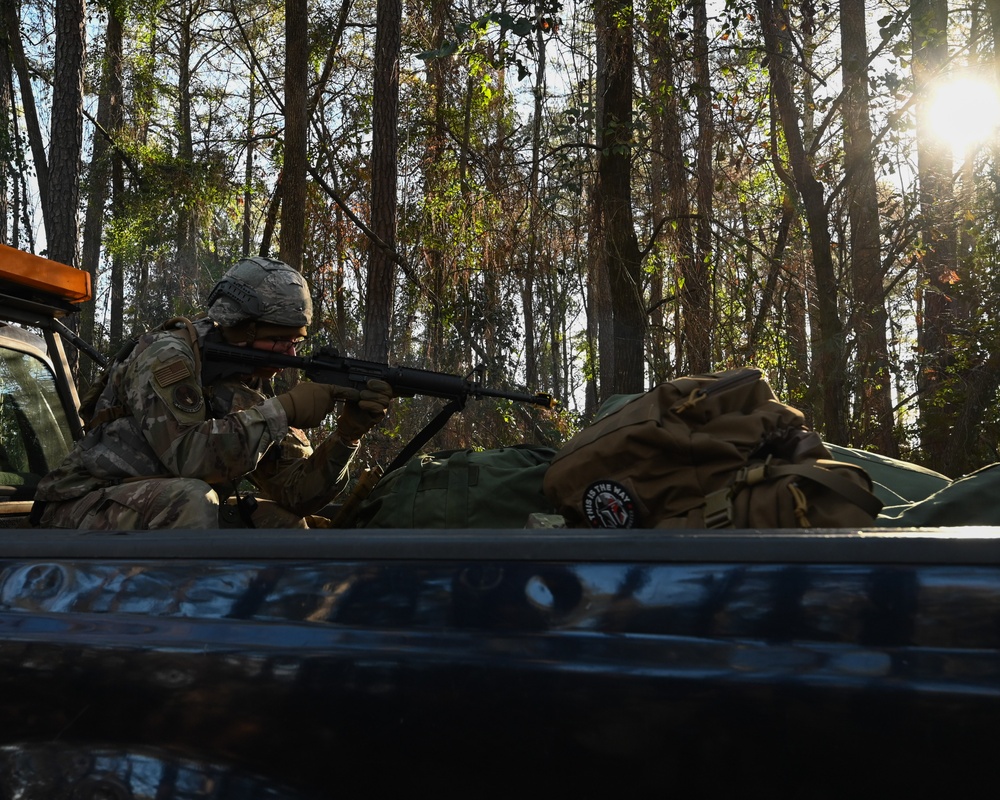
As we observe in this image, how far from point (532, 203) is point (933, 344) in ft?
14.9

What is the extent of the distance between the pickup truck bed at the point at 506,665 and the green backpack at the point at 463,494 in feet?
3.54

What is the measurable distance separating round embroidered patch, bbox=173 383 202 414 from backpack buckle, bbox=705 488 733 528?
2.00 m

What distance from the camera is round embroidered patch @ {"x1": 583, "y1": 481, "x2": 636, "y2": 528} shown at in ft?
6.37

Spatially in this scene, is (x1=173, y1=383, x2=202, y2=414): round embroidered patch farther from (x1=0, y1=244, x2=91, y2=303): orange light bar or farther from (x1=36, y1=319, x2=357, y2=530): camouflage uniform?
(x1=0, y1=244, x2=91, y2=303): orange light bar

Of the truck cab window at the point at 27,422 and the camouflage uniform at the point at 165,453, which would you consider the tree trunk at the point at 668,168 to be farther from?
the truck cab window at the point at 27,422

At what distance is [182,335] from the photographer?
11.4 ft

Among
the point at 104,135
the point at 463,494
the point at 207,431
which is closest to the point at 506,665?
the point at 463,494

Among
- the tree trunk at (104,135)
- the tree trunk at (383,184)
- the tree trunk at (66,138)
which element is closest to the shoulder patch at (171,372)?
the tree trunk at (383,184)

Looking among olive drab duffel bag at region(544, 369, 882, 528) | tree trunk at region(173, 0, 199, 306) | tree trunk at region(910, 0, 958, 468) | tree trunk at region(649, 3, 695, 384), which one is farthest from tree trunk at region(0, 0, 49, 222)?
olive drab duffel bag at region(544, 369, 882, 528)

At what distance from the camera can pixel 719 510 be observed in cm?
181

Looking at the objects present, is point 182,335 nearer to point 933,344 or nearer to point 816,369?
point 816,369

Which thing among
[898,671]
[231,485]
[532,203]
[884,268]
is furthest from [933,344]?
[898,671]

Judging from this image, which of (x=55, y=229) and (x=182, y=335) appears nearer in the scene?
(x=182, y=335)

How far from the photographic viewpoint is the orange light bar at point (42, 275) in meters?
3.06
